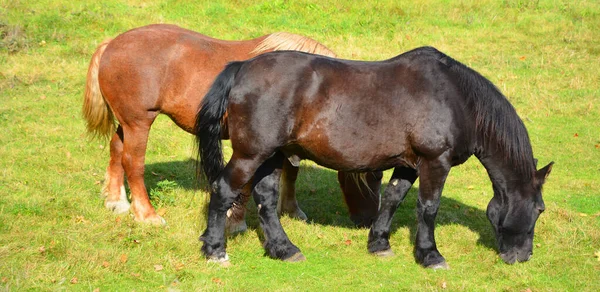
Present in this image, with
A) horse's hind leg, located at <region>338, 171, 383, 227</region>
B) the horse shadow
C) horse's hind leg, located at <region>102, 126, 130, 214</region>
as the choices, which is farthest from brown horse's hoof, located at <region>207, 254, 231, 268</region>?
horse's hind leg, located at <region>338, 171, 383, 227</region>

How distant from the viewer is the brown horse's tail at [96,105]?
7574 mm

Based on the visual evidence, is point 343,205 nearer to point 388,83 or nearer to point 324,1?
point 388,83

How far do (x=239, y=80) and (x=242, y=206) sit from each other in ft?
5.16

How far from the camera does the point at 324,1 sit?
16.7m

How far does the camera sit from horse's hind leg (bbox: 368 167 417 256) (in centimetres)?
670

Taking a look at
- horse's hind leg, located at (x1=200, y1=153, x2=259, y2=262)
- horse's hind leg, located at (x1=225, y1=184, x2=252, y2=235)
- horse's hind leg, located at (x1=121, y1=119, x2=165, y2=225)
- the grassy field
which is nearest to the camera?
the grassy field

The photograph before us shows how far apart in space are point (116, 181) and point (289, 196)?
2.05 m

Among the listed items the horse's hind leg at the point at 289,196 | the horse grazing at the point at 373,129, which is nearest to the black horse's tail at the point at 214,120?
the horse grazing at the point at 373,129

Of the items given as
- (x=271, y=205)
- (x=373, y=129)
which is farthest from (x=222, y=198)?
(x=373, y=129)

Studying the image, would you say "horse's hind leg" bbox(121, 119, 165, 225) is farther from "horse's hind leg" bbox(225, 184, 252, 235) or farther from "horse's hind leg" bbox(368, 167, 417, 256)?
"horse's hind leg" bbox(368, 167, 417, 256)

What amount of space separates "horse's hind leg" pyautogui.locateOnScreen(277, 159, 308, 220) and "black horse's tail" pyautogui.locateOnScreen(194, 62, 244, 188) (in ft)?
4.92

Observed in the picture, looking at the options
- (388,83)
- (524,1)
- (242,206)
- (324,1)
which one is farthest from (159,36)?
(524,1)

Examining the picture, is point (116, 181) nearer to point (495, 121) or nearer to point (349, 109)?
point (349, 109)

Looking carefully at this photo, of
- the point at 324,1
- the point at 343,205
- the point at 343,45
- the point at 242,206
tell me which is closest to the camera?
the point at 242,206
